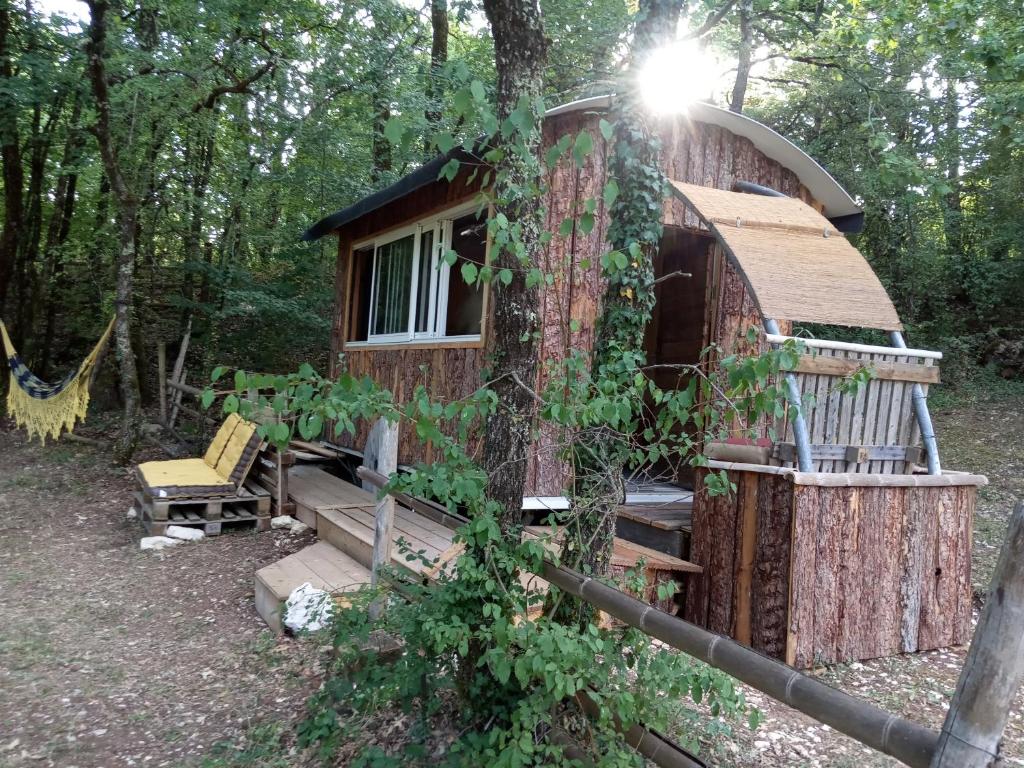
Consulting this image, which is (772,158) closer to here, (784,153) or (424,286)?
(784,153)

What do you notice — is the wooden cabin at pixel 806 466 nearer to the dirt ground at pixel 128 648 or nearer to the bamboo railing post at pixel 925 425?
the bamboo railing post at pixel 925 425

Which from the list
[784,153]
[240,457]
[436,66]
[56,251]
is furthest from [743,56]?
[56,251]

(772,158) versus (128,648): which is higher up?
(772,158)

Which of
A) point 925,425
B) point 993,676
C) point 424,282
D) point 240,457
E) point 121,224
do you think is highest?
point 121,224

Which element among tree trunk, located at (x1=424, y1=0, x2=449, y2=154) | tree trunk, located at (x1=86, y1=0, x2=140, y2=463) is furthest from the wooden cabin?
tree trunk, located at (x1=86, y1=0, x2=140, y2=463)

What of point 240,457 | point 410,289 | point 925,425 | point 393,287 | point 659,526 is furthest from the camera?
point 393,287

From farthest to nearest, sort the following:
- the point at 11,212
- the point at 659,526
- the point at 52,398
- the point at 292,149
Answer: the point at 292,149 < the point at 11,212 < the point at 52,398 < the point at 659,526

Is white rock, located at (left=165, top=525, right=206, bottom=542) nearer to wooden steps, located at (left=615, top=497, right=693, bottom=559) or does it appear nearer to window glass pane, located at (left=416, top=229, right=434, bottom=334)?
window glass pane, located at (left=416, top=229, right=434, bottom=334)

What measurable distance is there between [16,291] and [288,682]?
11123 mm

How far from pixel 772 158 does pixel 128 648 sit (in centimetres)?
604

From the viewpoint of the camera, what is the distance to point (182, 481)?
5961 millimetres

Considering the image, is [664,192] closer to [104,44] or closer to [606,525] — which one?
[606,525]

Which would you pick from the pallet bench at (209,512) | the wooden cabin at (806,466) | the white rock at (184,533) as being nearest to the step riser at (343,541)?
the pallet bench at (209,512)

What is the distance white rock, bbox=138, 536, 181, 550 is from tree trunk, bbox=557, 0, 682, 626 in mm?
4417
